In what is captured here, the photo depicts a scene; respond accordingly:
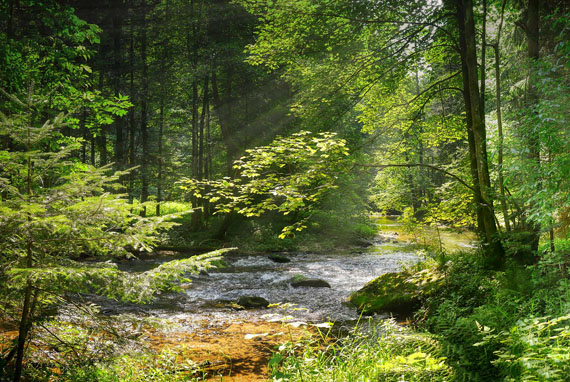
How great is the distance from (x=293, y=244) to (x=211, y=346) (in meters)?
14.2

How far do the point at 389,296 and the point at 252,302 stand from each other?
11.5 ft

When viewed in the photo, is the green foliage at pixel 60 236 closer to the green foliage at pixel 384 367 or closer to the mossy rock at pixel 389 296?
the green foliage at pixel 384 367

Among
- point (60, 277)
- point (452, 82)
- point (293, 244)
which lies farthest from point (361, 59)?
point (293, 244)

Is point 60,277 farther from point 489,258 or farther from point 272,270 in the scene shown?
point 272,270

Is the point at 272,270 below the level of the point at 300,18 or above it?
below

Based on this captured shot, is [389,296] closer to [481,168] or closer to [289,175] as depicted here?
[481,168]

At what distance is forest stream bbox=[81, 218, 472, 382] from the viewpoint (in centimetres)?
612

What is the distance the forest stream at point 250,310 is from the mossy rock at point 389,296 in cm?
36

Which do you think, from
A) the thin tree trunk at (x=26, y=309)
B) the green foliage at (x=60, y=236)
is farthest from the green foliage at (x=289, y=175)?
the thin tree trunk at (x=26, y=309)

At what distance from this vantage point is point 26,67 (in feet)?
21.4

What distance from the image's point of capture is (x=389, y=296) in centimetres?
864

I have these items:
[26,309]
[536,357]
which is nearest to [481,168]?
[536,357]

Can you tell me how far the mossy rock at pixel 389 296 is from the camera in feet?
26.6

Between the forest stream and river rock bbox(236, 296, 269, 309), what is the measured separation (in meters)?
0.23
